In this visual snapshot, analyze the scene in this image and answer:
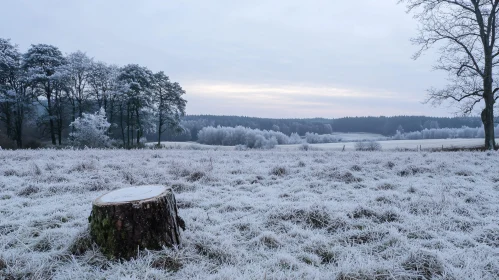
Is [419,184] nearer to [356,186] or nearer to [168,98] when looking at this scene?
[356,186]

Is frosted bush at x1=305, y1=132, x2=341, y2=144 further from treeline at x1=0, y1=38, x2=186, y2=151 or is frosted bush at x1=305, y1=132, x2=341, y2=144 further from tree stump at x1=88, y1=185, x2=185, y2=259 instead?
tree stump at x1=88, y1=185, x2=185, y2=259

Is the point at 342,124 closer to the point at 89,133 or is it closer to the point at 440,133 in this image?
the point at 440,133

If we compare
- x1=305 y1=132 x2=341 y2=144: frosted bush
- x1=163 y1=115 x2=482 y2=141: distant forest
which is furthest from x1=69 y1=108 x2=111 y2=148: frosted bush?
x1=305 y1=132 x2=341 y2=144: frosted bush

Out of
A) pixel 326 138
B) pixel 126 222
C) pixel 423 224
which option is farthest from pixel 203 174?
pixel 326 138

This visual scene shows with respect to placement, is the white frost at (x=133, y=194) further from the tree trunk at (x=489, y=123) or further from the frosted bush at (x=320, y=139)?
the frosted bush at (x=320, y=139)

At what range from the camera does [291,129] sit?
102 m

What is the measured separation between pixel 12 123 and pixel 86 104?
24.9 ft

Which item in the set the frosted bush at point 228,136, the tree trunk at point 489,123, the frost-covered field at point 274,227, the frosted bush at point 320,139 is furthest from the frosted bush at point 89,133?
the frosted bush at point 320,139

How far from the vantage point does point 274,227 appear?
458cm

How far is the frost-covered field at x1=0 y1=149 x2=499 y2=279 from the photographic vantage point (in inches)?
127

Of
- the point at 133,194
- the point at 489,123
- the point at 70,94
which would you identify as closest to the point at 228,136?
the point at 70,94

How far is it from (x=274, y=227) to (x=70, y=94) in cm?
3720

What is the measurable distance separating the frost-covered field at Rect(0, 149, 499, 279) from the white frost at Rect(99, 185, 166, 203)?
0.61 metres

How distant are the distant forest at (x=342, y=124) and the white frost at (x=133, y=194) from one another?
76.7 metres
